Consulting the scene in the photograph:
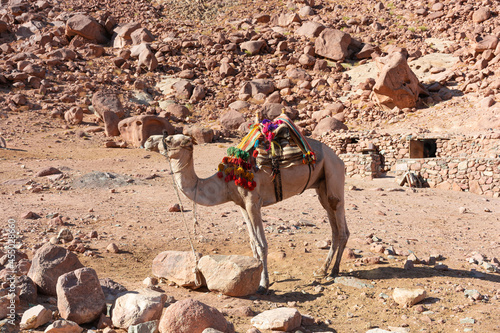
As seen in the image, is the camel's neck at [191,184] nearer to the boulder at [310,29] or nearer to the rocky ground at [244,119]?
the rocky ground at [244,119]

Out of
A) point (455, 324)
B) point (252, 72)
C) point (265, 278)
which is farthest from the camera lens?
point (252, 72)

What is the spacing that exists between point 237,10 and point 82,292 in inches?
1648

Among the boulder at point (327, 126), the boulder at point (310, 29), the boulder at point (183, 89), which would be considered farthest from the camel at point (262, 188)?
the boulder at point (310, 29)

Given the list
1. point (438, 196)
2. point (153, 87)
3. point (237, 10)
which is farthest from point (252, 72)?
point (438, 196)

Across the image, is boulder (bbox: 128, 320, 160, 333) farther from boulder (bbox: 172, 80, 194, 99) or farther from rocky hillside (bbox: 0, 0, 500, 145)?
boulder (bbox: 172, 80, 194, 99)

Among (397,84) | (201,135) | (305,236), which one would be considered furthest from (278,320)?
(397,84)

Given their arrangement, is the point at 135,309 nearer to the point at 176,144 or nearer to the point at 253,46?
the point at 176,144

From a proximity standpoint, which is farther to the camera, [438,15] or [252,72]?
[438,15]

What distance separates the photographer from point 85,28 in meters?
34.3

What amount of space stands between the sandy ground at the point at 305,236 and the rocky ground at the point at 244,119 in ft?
0.14

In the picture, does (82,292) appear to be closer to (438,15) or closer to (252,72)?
(252,72)

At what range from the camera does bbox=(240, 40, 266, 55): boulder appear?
33300 millimetres

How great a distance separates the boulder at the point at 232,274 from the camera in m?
5.19

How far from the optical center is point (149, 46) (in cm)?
3281
